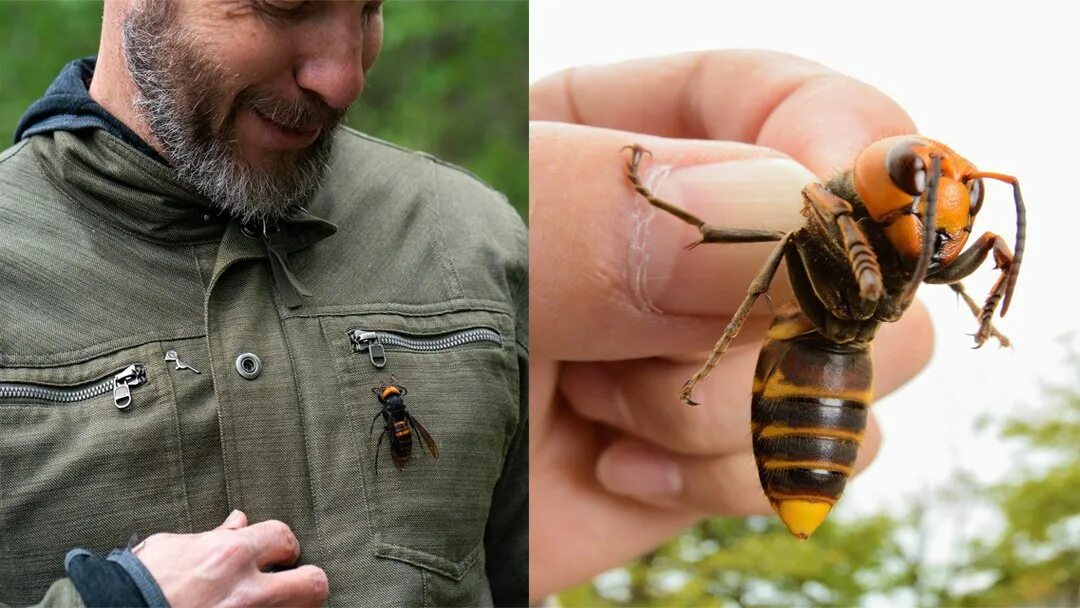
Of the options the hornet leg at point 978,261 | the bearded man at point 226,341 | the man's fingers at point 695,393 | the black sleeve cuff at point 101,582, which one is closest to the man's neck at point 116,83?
the bearded man at point 226,341

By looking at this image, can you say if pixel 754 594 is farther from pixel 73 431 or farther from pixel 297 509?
pixel 73 431

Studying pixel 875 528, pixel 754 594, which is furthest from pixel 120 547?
pixel 754 594

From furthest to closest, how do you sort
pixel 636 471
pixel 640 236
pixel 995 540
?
1. pixel 995 540
2. pixel 636 471
3. pixel 640 236

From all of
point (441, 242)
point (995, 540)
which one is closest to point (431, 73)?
point (441, 242)

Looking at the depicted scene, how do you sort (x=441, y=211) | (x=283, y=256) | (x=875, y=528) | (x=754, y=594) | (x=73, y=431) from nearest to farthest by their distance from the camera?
(x=73, y=431) → (x=283, y=256) → (x=441, y=211) → (x=875, y=528) → (x=754, y=594)

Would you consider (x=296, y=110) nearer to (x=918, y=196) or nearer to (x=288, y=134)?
(x=288, y=134)

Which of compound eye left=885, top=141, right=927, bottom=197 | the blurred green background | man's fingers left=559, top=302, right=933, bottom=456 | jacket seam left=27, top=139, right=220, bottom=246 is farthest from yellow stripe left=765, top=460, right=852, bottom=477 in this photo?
jacket seam left=27, top=139, right=220, bottom=246

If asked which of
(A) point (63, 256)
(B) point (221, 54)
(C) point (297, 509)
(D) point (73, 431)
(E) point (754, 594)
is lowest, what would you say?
(E) point (754, 594)
